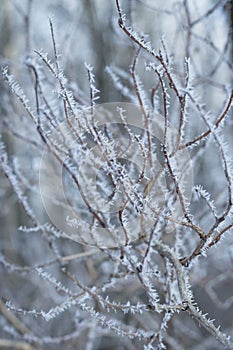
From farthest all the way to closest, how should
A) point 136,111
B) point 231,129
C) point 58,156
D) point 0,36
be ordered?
point 0,36, point 231,129, point 136,111, point 58,156

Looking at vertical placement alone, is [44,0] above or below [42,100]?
above

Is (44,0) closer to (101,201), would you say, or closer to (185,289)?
(101,201)

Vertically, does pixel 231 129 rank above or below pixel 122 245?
above

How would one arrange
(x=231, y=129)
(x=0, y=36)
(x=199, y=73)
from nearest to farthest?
1. (x=199, y=73)
2. (x=231, y=129)
3. (x=0, y=36)

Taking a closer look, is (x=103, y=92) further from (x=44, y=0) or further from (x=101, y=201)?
(x=101, y=201)

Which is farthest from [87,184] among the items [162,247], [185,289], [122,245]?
[185,289]

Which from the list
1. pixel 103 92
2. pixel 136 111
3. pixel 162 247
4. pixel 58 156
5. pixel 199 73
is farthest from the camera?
pixel 103 92

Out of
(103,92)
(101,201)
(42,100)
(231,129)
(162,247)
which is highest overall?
(103,92)

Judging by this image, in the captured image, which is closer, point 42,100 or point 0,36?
point 42,100

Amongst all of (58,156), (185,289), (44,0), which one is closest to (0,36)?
(44,0)
